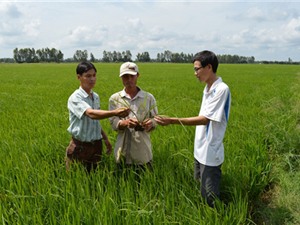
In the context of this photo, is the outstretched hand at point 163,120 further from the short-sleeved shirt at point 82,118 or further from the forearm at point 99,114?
the short-sleeved shirt at point 82,118

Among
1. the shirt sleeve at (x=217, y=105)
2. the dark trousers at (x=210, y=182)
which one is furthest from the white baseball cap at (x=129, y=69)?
the dark trousers at (x=210, y=182)

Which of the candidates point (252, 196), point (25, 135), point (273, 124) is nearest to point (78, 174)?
point (252, 196)

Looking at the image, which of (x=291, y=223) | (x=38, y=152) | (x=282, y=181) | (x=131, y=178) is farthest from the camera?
(x=38, y=152)

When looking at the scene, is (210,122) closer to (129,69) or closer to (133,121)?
(133,121)

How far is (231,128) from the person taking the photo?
15.4 ft

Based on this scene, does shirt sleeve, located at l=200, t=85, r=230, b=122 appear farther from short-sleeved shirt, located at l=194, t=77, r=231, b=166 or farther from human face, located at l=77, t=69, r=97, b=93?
human face, located at l=77, t=69, r=97, b=93

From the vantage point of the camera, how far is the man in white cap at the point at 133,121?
2.68 metres

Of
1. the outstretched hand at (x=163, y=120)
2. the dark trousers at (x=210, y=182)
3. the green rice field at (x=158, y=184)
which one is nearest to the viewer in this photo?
the green rice field at (x=158, y=184)

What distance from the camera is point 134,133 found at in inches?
111

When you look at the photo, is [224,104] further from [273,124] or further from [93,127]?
[273,124]

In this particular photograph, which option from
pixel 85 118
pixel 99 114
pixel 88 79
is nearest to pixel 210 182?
pixel 99 114

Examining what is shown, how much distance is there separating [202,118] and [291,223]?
125 centimetres

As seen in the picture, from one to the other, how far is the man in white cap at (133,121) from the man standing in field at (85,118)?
0.46 ft

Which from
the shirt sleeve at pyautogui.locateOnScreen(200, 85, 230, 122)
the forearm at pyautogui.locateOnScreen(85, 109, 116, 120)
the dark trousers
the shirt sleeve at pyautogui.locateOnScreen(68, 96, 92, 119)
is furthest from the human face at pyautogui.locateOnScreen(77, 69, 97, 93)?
the dark trousers
